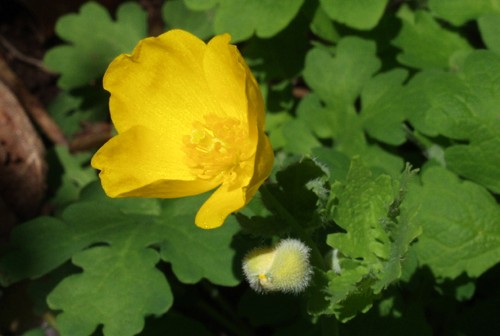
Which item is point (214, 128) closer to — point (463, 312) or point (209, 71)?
point (209, 71)

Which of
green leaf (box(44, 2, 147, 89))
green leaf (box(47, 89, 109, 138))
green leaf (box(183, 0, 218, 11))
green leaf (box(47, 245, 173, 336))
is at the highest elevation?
green leaf (box(183, 0, 218, 11))

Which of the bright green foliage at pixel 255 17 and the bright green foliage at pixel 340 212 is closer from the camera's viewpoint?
the bright green foliage at pixel 340 212

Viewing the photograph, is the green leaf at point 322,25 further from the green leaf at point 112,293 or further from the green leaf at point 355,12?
the green leaf at point 112,293

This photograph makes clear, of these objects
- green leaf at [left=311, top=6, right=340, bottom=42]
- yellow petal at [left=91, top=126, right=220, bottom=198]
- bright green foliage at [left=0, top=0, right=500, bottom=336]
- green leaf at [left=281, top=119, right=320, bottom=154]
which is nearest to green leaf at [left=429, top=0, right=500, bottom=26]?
bright green foliage at [left=0, top=0, right=500, bottom=336]

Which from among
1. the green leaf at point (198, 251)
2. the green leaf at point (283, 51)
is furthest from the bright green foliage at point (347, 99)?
the green leaf at point (198, 251)

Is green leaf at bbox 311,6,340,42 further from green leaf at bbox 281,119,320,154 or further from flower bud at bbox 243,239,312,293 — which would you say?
flower bud at bbox 243,239,312,293

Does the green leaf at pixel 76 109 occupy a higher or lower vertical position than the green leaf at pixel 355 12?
lower
